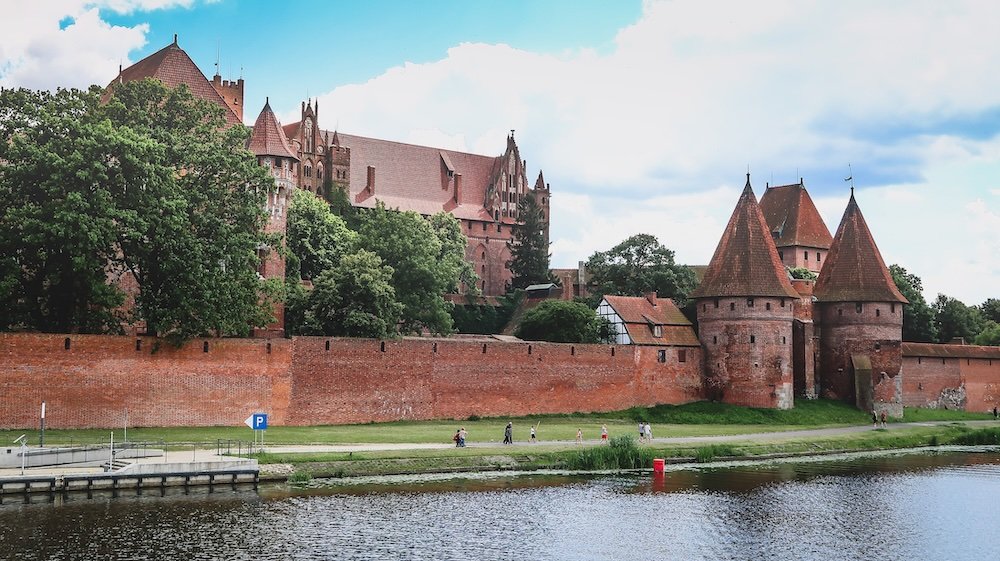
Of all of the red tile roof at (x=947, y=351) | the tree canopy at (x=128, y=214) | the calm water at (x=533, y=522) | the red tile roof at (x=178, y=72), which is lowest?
the calm water at (x=533, y=522)

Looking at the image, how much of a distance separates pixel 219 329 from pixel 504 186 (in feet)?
214

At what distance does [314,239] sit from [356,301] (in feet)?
48.7

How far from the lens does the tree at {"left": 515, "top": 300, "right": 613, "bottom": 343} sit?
56.2 m

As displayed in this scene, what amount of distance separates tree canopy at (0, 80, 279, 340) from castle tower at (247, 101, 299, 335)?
4.92 meters

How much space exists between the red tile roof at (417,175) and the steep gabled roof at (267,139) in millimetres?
42800

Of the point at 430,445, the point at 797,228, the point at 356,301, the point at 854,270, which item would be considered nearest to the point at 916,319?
the point at 797,228

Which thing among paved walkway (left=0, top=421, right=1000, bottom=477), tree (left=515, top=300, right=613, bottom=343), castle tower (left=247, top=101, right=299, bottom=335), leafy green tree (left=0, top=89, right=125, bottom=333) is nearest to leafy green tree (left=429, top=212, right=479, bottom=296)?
tree (left=515, top=300, right=613, bottom=343)

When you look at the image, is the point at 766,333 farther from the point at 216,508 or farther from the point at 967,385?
the point at 216,508

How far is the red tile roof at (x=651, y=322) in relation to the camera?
55.5 meters

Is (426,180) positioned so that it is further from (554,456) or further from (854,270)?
(554,456)

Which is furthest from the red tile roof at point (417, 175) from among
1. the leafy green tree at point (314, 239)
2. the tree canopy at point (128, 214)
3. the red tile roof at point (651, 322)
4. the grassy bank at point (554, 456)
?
the grassy bank at point (554, 456)

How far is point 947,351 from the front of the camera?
63312mm

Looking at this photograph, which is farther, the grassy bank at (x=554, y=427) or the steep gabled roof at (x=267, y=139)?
the steep gabled roof at (x=267, y=139)

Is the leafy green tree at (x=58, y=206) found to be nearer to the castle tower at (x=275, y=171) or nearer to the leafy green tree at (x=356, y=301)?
the castle tower at (x=275, y=171)
